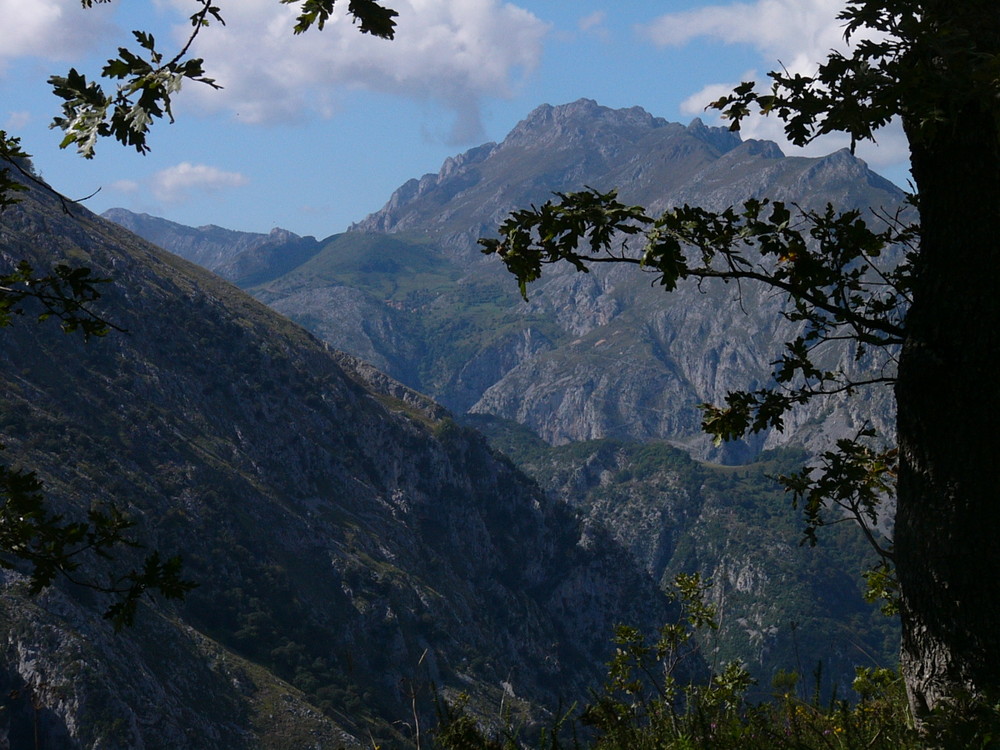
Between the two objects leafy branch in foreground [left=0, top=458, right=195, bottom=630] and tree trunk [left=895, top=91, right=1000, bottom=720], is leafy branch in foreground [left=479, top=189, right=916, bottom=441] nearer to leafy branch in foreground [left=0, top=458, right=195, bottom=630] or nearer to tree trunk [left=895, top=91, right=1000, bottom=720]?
tree trunk [left=895, top=91, right=1000, bottom=720]

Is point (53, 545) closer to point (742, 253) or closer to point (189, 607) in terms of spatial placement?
point (742, 253)

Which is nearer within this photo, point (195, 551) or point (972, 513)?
point (972, 513)

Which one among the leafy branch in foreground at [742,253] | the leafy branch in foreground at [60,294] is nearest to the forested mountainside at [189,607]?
the leafy branch in foreground at [60,294]

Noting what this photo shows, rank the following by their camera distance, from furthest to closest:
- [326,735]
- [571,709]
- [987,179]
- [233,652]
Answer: [233,652], [326,735], [987,179], [571,709]

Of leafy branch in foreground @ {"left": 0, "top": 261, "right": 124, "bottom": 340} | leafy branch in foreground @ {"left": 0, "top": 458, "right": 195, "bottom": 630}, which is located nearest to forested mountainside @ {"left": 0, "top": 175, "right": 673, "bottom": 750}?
leafy branch in foreground @ {"left": 0, "top": 458, "right": 195, "bottom": 630}

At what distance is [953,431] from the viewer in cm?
629

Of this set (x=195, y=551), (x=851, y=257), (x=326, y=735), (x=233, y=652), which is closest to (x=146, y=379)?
(x=195, y=551)

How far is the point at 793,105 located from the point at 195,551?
573ft

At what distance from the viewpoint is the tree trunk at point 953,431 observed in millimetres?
6074

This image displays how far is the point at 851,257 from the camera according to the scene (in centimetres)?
802

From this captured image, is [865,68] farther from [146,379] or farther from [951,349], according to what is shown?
[146,379]

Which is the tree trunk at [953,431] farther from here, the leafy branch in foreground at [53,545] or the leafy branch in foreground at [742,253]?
the leafy branch in foreground at [53,545]

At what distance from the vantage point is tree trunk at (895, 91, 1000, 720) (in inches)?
239

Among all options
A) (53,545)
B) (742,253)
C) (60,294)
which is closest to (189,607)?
(53,545)
